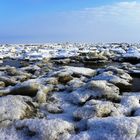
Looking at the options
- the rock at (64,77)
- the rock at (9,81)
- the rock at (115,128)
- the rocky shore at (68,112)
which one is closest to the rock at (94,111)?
the rocky shore at (68,112)

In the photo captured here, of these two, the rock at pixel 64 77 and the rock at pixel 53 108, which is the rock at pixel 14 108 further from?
the rock at pixel 64 77

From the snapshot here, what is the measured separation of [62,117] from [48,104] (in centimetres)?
203

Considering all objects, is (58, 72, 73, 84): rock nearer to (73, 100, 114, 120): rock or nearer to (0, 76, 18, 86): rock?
(0, 76, 18, 86): rock

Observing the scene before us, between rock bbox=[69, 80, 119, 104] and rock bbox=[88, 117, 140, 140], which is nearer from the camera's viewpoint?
rock bbox=[88, 117, 140, 140]

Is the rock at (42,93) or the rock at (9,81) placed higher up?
the rock at (42,93)

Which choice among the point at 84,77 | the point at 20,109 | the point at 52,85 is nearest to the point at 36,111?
the point at 20,109

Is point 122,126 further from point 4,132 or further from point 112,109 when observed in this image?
point 4,132

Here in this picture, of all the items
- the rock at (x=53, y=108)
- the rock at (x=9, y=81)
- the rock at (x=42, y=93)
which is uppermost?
the rock at (x=42, y=93)

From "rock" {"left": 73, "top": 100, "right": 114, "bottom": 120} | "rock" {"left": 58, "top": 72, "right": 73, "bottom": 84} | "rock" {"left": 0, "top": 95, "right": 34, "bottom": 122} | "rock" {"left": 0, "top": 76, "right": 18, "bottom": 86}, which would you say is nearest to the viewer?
"rock" {"left": 0, "top": 95, "right": 34, "bottom": 122}

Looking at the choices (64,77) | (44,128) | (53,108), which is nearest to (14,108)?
(53,108)

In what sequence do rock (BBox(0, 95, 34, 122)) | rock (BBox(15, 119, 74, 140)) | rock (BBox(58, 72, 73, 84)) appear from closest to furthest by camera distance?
1. rock (BBox(15, 119, 74, 140))
2. rock (BBox(0, 95, 34, 122))
3. rock (BBox(58, 72, 73, 84))

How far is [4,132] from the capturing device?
12773mm

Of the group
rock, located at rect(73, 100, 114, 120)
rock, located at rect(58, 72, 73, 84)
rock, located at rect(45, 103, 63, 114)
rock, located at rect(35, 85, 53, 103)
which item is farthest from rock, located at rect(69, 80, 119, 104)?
rock, located at rect(58, 72, 73, 84)

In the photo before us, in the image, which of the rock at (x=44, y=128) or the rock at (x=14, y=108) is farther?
the rock at (x=14, y=108)
